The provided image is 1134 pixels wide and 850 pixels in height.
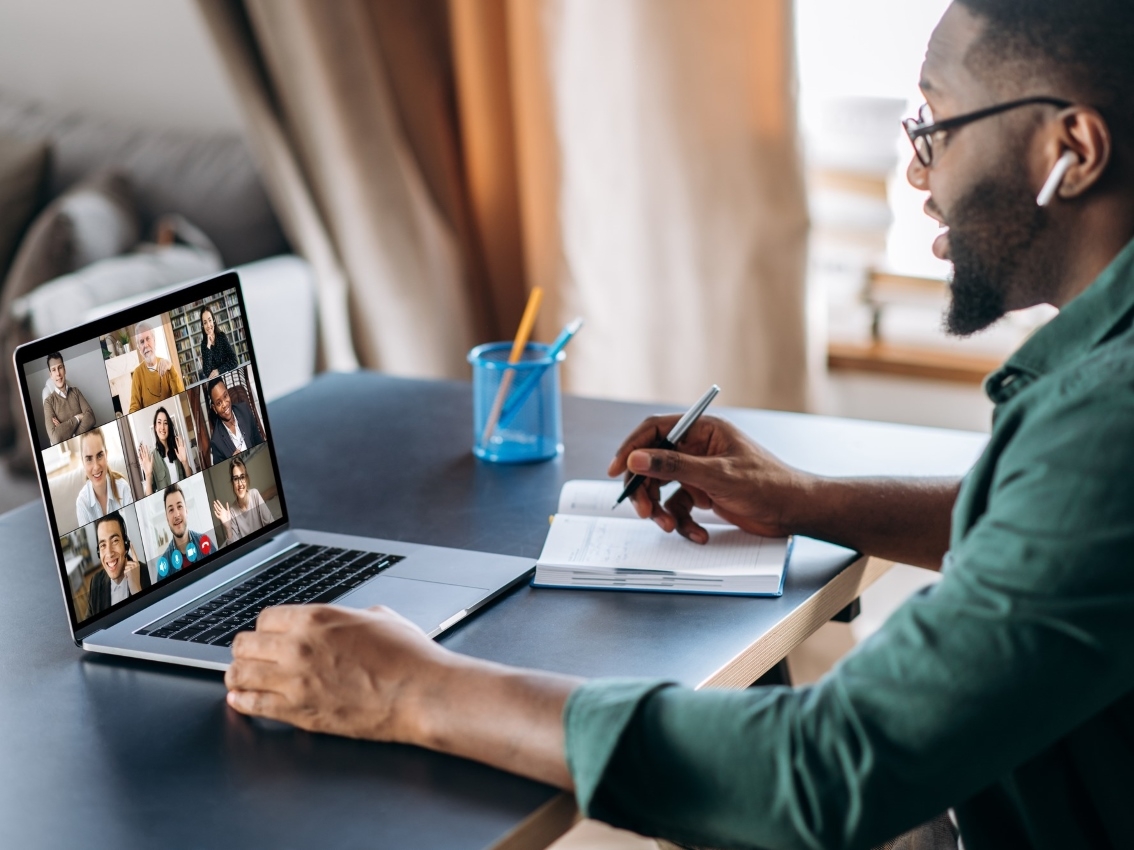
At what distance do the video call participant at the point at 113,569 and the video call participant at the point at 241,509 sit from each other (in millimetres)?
105

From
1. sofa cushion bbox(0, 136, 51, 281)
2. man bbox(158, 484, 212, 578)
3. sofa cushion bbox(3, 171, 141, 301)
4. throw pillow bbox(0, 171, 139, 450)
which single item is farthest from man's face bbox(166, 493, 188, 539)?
sofa cushion bbox(0, 136, 51, 281)

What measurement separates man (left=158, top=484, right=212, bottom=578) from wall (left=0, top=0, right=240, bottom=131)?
2401 mm

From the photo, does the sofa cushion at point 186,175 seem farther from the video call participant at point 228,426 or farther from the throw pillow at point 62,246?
the video call participant at point 228,426

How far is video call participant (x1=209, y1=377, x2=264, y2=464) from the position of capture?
117 centimetres

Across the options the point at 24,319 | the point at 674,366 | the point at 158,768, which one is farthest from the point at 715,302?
the point at 158,768

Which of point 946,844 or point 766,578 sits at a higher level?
point 766,578

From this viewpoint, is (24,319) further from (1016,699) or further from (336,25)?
(1016,699)

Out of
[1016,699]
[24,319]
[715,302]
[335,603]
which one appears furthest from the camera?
[715,302]

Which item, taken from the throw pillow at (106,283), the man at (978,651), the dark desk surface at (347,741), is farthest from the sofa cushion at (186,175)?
the man at (978,651)

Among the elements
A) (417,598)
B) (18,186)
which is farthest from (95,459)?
(18,186)

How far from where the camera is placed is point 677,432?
135 cm

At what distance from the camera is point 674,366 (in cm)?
282

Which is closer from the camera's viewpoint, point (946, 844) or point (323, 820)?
point (323, 820)

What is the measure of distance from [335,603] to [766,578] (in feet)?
1.26
